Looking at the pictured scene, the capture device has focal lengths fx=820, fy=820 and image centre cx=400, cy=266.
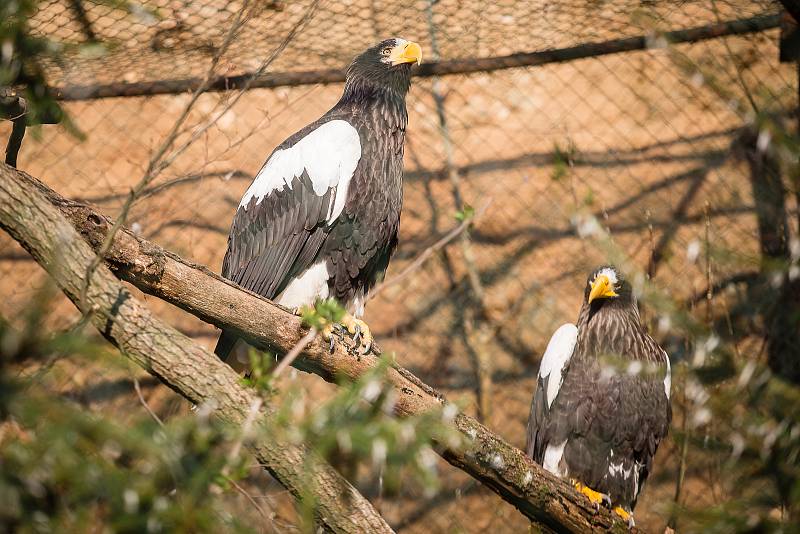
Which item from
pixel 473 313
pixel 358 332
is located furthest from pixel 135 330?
pixel 473 313

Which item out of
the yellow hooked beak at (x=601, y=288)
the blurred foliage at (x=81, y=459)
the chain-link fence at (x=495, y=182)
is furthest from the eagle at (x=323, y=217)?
the blurred foliage at (x=81, y=459)

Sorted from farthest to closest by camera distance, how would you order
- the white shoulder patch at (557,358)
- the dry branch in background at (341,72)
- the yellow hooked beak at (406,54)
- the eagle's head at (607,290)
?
the dry branch in background at (341,72) → the eagle's head at (607,290) → the white shoulder patch at (557,358) → the yellow hooked beak at (406,54)

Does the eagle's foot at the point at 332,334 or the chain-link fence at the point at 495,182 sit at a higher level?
the eagle's foot at the point at 332,334

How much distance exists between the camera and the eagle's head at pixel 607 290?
432 centimetres

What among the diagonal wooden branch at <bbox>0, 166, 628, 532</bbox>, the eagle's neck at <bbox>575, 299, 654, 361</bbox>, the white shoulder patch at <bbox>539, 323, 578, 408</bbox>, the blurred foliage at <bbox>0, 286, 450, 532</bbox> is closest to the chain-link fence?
the eagle's neck at <bbox>575, 299, 654, 361</bbox>

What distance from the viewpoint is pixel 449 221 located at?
5.85 m

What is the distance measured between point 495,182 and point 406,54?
1938 mm

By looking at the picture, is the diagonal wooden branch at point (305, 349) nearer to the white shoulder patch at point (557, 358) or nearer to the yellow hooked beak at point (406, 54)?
the white shoulder patch at point (557, 358)

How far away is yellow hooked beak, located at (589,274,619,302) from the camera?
14.1 feet

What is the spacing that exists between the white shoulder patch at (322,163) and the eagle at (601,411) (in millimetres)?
1523

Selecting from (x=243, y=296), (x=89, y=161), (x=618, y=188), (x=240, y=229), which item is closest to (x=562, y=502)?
(x=243, y=296)

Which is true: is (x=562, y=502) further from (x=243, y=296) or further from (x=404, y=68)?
(x=404, y=68)

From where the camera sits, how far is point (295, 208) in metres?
3.60

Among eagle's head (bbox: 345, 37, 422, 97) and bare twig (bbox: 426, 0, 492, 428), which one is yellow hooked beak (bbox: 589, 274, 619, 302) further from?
eagle's head (bbox: 345, 37, 422, 97)
